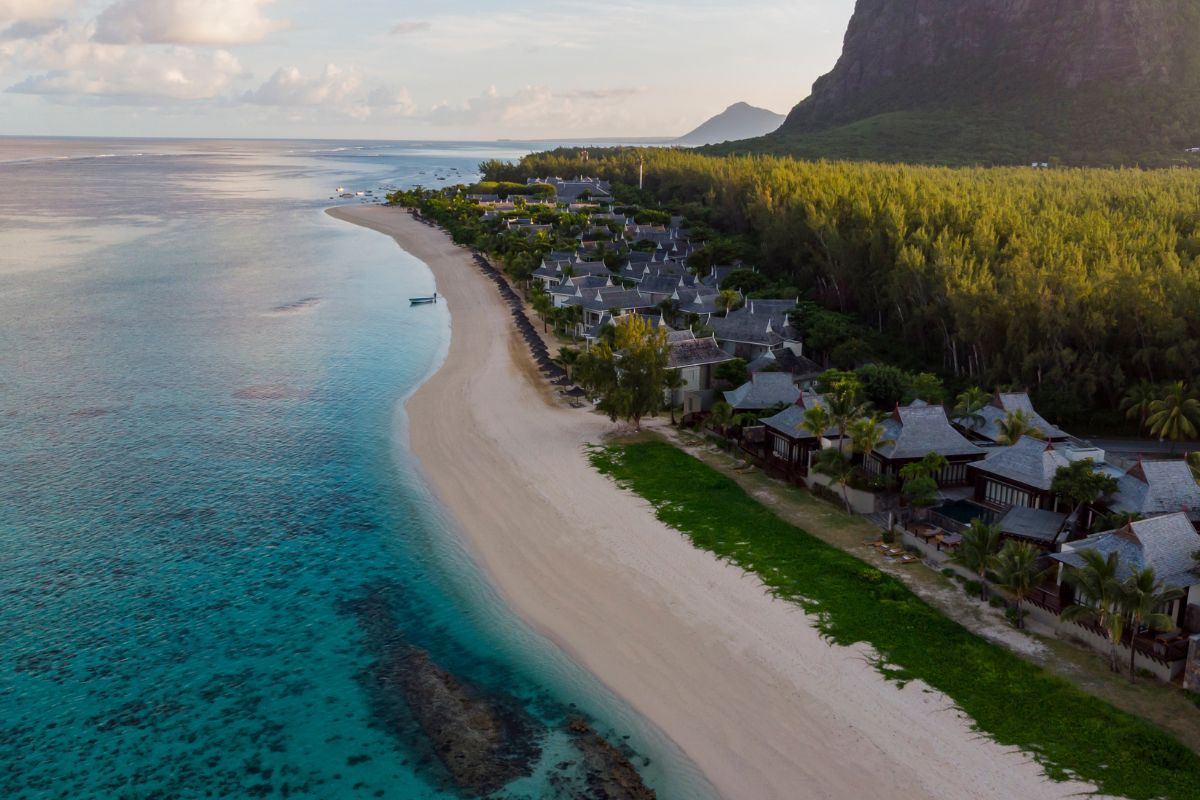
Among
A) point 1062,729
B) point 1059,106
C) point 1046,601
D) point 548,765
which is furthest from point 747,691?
point 1059,106

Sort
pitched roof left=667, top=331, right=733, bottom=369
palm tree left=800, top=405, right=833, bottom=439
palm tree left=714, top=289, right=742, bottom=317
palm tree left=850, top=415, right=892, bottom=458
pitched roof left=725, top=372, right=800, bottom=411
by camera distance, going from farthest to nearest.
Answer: palm tree left=714, top=289, right=742, bottom=317 → pitched roof left=667, top=331, right=733, bottom=369 → pitched roof left=725, top=372, right=800, bottom=411 → palm tree left=800, top=405, right=833, bottom=439 → palm tree left=850, top=415, right=892, bottom=458

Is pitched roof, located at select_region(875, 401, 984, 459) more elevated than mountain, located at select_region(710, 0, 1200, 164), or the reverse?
mountain, located at select_region(710, 0, 1200, 164)

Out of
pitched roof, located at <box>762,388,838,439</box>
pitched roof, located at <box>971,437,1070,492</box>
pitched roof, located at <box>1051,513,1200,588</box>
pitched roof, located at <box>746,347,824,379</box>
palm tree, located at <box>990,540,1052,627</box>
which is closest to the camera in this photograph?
pitched roof, located at <box>1051,513,1200,588</box>

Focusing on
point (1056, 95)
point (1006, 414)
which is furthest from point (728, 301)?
point (1056, 95)

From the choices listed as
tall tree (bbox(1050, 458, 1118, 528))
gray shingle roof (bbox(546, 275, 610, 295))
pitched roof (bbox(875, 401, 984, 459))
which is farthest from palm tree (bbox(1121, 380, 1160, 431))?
gray shingle roof (bbox(546, 275, 610, 295))

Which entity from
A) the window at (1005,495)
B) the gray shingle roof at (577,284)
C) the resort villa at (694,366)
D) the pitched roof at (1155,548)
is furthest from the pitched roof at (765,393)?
the gray shingle roof at (577,284)

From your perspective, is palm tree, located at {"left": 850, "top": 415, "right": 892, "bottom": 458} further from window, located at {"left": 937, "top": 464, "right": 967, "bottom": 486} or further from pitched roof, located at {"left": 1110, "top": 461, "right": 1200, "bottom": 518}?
pitched roof, located at {"left": 1110, "top": 461, "right": 1200, "bottom": 518}
